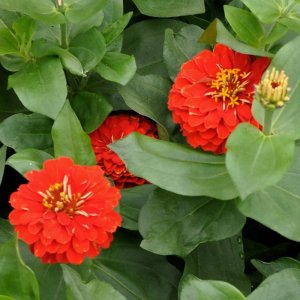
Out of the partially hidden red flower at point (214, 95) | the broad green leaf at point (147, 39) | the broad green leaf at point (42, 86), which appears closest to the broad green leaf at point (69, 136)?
the broad green leaf at point (42, 86)

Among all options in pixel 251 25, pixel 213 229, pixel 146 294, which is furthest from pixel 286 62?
pixel 146 294

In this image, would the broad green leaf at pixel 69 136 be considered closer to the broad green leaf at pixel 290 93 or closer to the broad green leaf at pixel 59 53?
the broad green leaf at pixel 59 53

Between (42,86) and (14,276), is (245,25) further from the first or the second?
(14,276)

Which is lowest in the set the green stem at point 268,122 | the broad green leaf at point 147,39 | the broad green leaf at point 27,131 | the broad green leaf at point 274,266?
the broad green leaf at point 274,266

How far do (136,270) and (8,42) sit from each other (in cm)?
34

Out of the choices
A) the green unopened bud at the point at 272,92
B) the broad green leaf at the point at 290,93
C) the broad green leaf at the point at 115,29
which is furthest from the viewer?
the broad green leaf at the point at 115,29

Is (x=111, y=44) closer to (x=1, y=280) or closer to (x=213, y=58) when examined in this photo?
(x=213, y=58)

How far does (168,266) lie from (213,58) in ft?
0.91

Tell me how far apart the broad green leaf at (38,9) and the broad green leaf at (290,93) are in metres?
0.28

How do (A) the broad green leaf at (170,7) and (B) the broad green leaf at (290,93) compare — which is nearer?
(B) the broad green leaf at (290,93)

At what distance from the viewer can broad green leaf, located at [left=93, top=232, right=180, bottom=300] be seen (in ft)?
3.01

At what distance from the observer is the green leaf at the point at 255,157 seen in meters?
0.73

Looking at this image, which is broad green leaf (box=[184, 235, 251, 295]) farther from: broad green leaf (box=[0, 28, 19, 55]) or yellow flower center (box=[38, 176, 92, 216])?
broad green leaf (box=[0, 28, 19, 55])

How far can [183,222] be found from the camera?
886 millimetres
